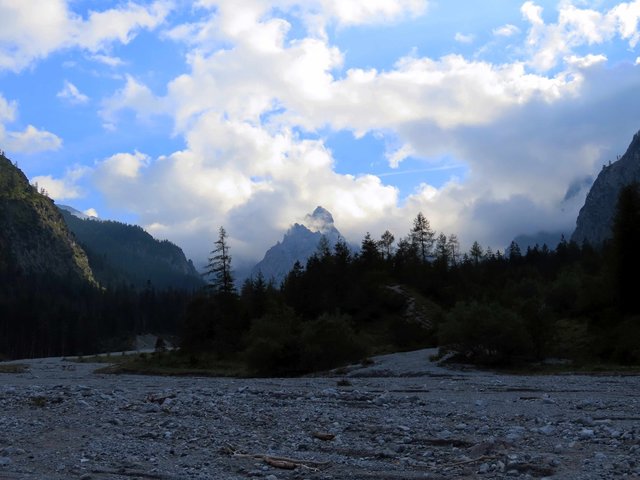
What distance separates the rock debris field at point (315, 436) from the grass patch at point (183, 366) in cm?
3022

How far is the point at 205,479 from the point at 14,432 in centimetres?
693

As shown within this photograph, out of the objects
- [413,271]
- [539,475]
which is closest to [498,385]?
[539,475]

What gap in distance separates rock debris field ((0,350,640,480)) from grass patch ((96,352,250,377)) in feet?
99.1

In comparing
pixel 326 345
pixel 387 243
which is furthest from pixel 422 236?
pixel 326 345

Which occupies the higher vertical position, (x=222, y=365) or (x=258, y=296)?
(x=258, y=296)

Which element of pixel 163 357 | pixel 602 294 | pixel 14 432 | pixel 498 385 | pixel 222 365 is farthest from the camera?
pixel 163 357

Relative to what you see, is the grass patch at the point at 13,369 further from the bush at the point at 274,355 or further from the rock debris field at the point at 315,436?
the rock debris field at the point at 315,436

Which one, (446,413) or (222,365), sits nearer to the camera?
(446,413)

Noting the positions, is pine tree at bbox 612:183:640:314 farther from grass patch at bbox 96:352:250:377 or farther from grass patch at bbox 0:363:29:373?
grass patch at bbox 0:363:29:373

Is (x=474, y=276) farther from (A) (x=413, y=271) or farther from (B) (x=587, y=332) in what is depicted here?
(B) (x=587, y=332)

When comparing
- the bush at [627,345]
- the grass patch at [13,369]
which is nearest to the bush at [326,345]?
the bush at [627,345]

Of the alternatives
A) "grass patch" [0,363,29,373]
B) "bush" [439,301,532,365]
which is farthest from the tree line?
"grass patch" [0,363,29,373]

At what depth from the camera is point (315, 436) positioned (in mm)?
14062

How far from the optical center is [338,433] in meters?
14.5
